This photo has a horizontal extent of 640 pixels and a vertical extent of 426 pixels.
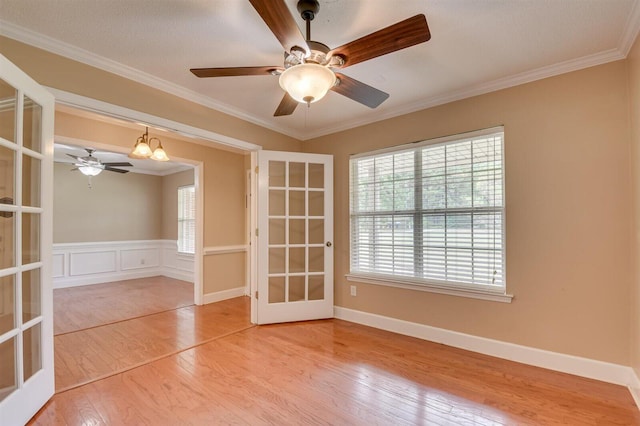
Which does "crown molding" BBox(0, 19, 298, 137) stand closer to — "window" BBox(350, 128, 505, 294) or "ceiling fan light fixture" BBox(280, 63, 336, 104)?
"ceiling fan light fixture" BBox(280, 63, 336, 104)

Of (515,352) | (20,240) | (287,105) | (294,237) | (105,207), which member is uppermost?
(287,105)

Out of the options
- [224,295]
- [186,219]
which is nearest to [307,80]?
[224,295]

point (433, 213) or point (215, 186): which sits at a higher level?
point (215, 186)

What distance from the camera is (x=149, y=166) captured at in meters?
6.04

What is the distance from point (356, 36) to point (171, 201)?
5914 millimetres

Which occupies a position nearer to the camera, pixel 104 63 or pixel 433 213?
pixel 104 63

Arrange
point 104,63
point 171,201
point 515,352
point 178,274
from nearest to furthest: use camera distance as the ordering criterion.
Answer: point 104,63, point 515,352, point 178,274, point 171,201

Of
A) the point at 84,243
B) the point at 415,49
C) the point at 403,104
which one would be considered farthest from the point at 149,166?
the point at 415,49

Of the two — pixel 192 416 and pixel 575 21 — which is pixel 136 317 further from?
pixel 575 21

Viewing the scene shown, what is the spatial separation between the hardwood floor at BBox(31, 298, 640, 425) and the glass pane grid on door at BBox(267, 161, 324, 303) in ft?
2.82

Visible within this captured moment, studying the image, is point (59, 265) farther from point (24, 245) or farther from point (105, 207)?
point (24, 245)

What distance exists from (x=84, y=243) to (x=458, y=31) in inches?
274

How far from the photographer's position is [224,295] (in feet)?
15.1

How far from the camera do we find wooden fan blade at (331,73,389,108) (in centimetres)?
192
